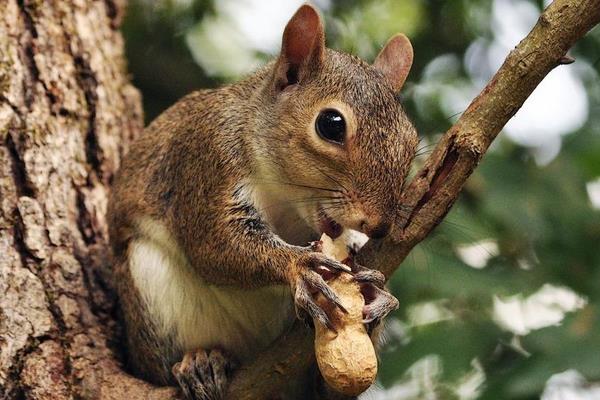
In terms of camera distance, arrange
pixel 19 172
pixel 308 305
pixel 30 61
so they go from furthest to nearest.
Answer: pixel 30 61 < pixel 19 172 < pixel 308 305

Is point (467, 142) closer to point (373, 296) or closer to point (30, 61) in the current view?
point (373, 296)

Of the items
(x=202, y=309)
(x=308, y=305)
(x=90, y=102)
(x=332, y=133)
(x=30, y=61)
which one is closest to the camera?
(x=308, y=305)

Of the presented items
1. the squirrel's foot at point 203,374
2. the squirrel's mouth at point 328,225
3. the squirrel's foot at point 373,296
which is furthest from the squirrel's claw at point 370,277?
the squirrel's foot at point 203,374

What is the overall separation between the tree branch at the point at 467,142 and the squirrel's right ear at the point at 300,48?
751 millimetres

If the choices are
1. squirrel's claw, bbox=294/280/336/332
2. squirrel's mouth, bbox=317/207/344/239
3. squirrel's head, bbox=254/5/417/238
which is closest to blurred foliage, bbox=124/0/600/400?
squirrel's head, bbox=254/5/417/238

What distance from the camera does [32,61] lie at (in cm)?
393

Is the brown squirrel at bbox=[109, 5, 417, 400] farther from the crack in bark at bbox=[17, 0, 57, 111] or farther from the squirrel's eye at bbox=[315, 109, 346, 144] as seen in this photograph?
the crack in bark at bbox=[17, 0, 57, 111]

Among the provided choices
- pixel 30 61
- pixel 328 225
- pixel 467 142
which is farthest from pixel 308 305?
pixel 30 61

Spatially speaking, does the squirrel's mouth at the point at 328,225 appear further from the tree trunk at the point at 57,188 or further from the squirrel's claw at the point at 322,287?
the tree trunk at the point at 57,188

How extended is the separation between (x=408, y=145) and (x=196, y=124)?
3.13ft

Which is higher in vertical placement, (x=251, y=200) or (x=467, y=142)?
(x=467, y=142)

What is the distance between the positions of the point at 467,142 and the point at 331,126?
2.00 feet

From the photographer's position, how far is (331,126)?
10.4 ft

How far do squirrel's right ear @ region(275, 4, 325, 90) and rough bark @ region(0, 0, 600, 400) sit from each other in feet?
2.48
